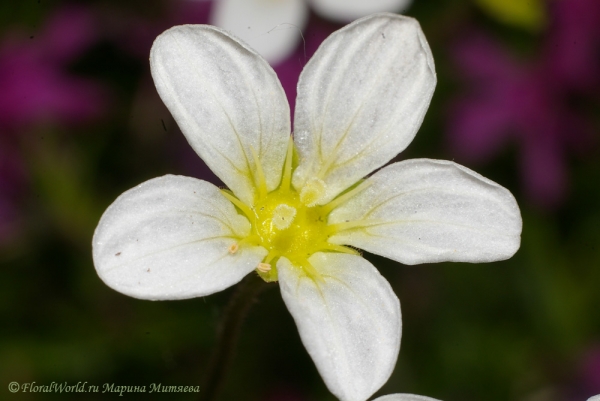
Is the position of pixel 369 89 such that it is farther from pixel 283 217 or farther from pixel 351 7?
pixel 351 7

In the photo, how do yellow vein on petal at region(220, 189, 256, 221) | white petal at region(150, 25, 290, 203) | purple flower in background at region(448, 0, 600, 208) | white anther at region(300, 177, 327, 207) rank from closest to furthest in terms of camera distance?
1. white petal at region(150, 25, 290, 203)
2. yellow vein on petal at region(220, 189, 256, 221)
3. white anther at region(300, 177, 327, 207)
4. purple flower in background at region(448, 0, 600, 208)

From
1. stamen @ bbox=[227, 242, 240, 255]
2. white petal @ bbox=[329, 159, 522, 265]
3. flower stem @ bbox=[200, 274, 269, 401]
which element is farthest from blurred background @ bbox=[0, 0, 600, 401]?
stamen @ bbox=[227, 242, 240, 255]

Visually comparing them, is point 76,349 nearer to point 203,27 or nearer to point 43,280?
point 43,280

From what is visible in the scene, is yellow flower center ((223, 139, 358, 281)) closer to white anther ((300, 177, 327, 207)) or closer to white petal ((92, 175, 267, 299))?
white anther ((300, 177, 327, 207))

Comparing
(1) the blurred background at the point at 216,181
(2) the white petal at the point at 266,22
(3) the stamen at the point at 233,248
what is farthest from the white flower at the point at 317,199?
(1) the blurred background at the point at 216,181

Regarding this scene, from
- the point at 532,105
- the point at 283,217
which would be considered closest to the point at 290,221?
the point at 283,217

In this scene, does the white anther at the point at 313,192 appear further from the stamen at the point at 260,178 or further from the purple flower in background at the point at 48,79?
the purple flower in background at the point at 48,79
